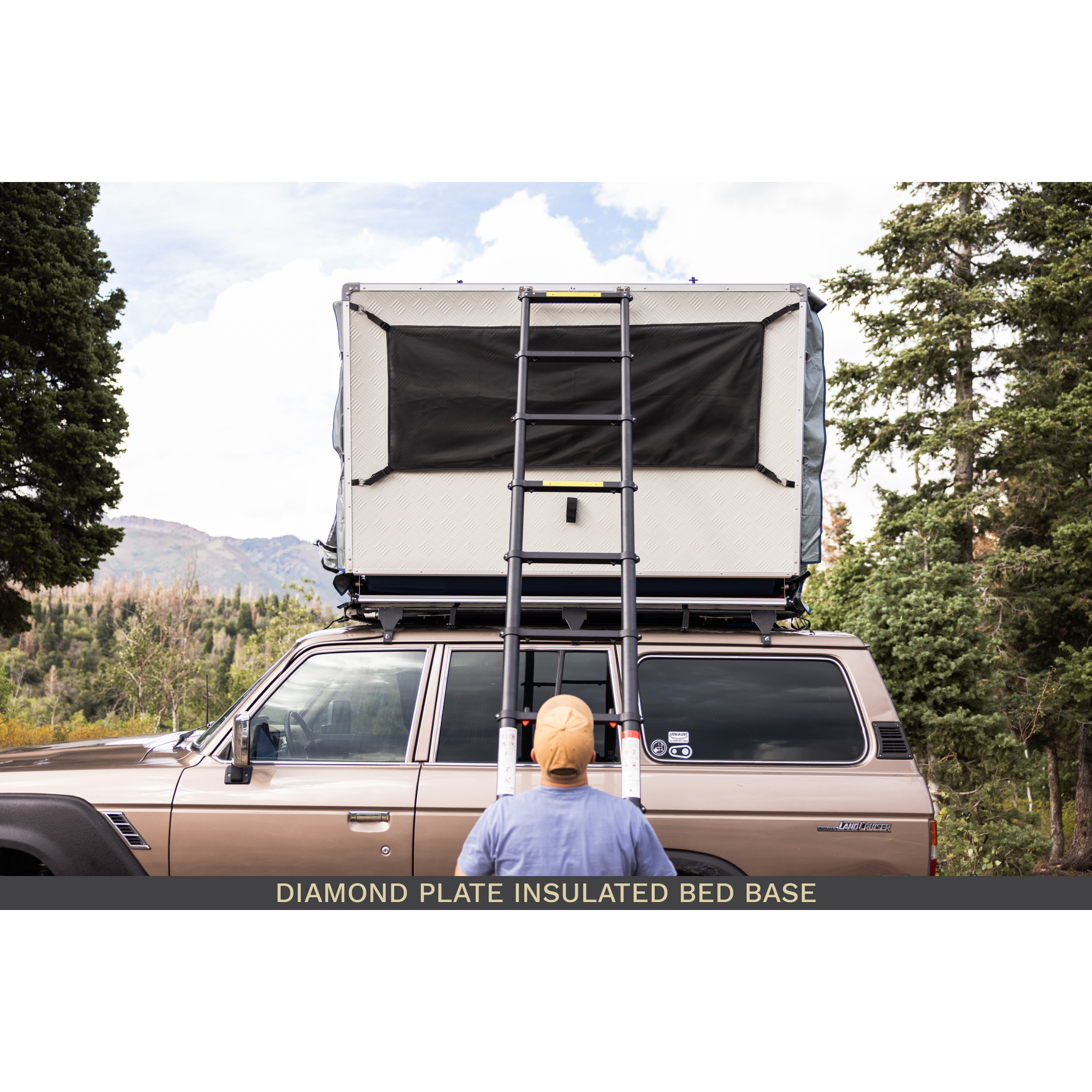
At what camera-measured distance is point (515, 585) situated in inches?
150

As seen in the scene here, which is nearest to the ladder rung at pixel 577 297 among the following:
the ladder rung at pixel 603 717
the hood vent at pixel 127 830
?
the ladder rung at pixel 603 717

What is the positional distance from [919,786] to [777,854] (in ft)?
2.30

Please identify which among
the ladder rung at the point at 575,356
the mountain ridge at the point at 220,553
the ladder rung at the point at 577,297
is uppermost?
the ladder rung at the point at 577,297

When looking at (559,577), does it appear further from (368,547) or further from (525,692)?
(368,547)

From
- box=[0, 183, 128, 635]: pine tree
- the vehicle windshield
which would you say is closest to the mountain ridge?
box=[0, 183, 128, 635]: pine tree

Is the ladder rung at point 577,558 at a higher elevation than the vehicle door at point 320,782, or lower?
higher

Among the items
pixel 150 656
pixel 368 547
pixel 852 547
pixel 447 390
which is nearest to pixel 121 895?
pixel 368 547

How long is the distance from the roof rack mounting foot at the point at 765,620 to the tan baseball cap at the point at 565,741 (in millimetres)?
1562

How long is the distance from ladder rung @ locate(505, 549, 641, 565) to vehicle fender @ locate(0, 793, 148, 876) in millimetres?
2172

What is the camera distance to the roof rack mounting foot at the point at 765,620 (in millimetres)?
4188

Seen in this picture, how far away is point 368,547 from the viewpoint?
429cm

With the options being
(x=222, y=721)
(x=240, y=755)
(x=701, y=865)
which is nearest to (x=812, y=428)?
(x=701, y=865)

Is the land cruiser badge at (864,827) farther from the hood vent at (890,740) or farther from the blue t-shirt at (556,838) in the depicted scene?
the blue t-shirt at (556,838)

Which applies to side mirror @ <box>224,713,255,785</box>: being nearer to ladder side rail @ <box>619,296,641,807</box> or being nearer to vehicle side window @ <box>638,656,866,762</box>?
ladder side rail @ <box>619,296,641,807</box>
